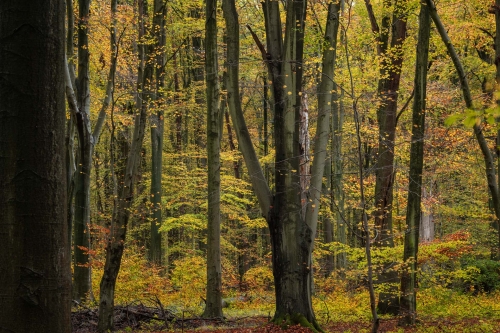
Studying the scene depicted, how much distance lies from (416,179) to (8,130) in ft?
29.2

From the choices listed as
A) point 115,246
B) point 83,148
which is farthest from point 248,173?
point 83,148

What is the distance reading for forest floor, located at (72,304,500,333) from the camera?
346 inches

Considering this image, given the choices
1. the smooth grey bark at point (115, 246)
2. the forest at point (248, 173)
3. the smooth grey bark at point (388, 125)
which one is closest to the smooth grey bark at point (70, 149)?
the forest at point (248, 173)

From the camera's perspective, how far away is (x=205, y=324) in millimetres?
9992

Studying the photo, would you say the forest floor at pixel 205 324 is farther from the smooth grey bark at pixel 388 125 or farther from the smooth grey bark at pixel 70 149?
the smooth grey bark at pixel 70 149

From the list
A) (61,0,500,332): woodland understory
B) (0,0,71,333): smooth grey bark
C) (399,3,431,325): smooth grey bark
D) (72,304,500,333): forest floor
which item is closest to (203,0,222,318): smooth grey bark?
(61,0,500,332): woodland understory

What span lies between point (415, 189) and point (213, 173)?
4701 mm

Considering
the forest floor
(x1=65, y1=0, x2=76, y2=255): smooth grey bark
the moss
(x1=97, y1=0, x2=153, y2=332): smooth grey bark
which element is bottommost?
the forest floor

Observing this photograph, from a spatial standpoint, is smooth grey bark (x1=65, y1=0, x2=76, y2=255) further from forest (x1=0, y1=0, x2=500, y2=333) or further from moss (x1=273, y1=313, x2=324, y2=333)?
moss (x1=273, y1=313, x2=324, y2=333)

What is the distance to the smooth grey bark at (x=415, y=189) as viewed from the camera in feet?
30.5

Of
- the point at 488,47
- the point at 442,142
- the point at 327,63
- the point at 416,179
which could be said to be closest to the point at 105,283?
the point at 327,63

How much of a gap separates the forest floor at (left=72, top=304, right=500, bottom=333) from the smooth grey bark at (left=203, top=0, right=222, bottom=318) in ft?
2.40

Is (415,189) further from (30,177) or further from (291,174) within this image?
(30,177)

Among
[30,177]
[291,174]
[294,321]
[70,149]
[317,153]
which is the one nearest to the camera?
[30,177]
